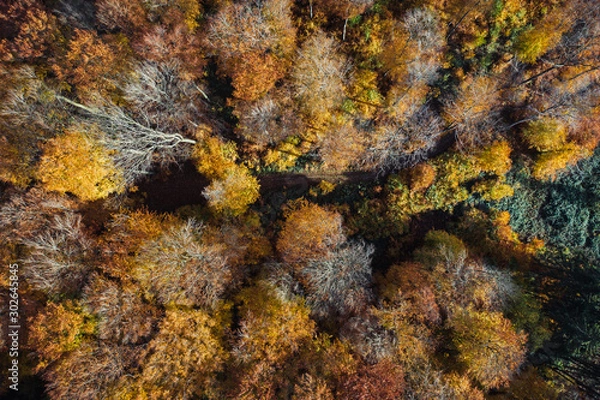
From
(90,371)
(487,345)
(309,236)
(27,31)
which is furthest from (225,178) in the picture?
(487,345)

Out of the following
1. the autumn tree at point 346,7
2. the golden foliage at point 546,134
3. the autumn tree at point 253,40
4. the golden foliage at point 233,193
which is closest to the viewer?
the autumn tree at point 253,40

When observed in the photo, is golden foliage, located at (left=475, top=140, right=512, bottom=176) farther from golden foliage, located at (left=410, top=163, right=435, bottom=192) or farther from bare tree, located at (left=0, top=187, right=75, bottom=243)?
bare tree, located at (left=0, top=187, right=75, bottom=243)

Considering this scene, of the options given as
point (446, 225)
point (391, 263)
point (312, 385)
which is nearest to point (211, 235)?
point (312, 385)

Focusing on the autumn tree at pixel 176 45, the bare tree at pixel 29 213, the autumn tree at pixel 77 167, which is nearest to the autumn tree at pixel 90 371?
the bare tree at pixel 29 213

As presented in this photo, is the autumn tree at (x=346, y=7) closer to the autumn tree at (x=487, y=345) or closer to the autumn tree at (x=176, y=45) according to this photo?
the autumn tree at (x=176, y=45)

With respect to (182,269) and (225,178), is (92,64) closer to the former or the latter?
(225,178)

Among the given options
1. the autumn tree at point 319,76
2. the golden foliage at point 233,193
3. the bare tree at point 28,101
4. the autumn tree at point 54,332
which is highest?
the bare tree at point 28,101

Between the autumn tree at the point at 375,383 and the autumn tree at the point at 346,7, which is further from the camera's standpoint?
the autumn tree at the point at 346,7

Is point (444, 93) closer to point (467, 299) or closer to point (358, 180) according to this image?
point (358, 180)
